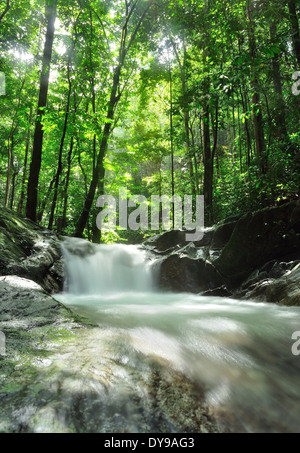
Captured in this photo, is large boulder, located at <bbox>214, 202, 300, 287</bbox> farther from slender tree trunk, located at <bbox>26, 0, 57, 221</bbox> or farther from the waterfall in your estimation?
slender tree trunk, located at <bbox>26, 0, 57, 221</bbox>

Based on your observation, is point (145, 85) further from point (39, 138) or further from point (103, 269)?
point (103, 269)

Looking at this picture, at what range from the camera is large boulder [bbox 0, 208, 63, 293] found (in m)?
4.84

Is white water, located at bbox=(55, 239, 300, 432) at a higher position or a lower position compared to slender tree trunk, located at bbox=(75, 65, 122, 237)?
lower

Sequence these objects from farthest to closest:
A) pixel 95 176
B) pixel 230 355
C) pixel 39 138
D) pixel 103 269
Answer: pixel 95 176
pixel 39 138
pixel 103 269
pixel 230 355

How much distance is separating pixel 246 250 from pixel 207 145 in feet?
18.1

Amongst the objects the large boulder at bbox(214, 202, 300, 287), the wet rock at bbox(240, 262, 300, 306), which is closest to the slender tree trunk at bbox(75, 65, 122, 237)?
the large boulder at bbox(214, 202, 300, 287)

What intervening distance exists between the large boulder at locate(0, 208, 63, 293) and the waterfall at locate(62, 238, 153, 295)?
35cm

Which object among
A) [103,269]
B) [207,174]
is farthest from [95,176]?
[207,174]

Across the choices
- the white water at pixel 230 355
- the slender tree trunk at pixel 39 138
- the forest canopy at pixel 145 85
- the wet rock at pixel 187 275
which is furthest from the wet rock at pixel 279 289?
the slender tree trunk at pixel 39 138

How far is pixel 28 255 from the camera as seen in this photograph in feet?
18.5

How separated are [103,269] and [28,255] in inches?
93.0

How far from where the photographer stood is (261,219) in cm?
608

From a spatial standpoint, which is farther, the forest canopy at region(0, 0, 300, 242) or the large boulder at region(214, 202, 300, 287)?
the forest canopy at region(0, 0, 300, 242)

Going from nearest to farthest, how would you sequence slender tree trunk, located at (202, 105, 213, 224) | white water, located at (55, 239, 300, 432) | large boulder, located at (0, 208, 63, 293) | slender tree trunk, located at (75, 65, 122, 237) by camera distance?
1. white water, located at (55, 239, 300, 432)
2. large boulder, located at (0, 208, 63, 293)
3. slender tree trunk, located at (75, 65, 122, 237)
4. slender tree trunk, located at (202, 105, 213, 224)
